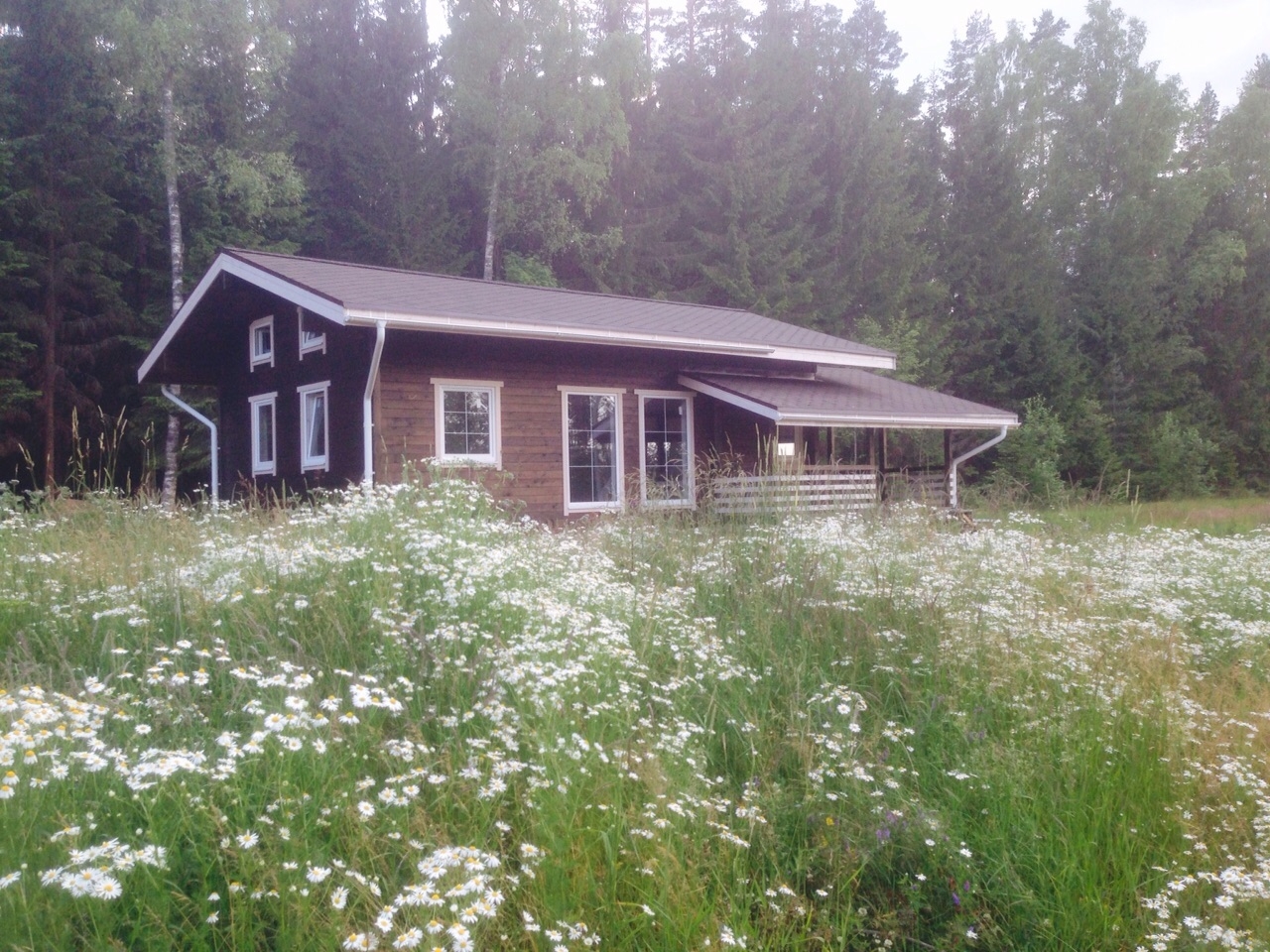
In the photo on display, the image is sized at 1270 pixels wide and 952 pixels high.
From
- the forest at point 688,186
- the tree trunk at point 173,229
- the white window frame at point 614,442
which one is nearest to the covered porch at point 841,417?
the white window frame at point 614,442

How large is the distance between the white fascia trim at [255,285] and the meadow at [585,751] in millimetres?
5844

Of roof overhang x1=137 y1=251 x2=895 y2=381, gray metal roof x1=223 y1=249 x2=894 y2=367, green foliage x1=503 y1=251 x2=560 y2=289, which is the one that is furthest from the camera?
green foliage x1=503 y1=251 x2=560 y2=289

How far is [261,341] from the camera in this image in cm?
1573

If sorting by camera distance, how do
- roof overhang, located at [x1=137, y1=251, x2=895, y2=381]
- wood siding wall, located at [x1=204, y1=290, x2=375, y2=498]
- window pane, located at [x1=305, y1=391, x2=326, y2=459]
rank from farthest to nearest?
1. window pane, located at [x1=305, y1=391, x2=326, y2=459]
2. wood siding wall, located at [x1=204, y1=290, x2=375, y2=498]
3. roof overhang, located at [x1=137, y1=251, x2=895, y2=381]

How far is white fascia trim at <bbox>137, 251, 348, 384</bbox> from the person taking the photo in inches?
454

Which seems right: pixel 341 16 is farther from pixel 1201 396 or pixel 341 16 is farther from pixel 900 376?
pixel 1201 396

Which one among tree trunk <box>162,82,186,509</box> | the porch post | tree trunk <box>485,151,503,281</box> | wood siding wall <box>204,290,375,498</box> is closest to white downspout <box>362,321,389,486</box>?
wood siding wall <box>204,290,375,498</box>

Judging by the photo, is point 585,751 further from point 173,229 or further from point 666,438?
point 173,229

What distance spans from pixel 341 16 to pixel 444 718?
115ft

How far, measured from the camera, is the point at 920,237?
35.7 meters

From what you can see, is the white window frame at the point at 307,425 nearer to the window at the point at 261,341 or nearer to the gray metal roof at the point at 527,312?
the window at the point at 261,341

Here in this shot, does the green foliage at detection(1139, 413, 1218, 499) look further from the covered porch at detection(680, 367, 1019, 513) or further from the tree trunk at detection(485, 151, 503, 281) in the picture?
the tree trunk at detection(485, 151, 503, 281)

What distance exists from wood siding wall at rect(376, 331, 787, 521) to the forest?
1248 centimetres

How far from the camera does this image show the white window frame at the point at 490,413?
42.8 feet
